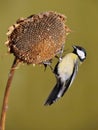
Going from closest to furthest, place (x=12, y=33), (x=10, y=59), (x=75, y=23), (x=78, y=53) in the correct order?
(x=12, y=33)
(x=78, y=53)
(x=10, y=59)
(x=75, y=23)

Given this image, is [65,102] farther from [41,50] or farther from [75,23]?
[41,50]

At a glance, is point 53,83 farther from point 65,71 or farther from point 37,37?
point 37,37

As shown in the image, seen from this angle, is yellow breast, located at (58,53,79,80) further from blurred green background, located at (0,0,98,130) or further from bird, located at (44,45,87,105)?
blurred green background, located at (0,0,98,130)

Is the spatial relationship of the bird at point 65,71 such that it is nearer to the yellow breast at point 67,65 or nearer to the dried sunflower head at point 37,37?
the yellow breast at point 67,65

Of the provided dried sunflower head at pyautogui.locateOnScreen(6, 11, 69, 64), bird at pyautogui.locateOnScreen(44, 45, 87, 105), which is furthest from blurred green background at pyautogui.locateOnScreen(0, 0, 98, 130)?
dried sunflower head at pyautogui.locateOnScreen(6, 11, 69, 64)

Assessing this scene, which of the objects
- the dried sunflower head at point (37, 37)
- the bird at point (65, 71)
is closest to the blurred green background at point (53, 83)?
the bird at point (65, 71)

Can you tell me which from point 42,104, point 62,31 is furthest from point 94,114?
point 62,31
